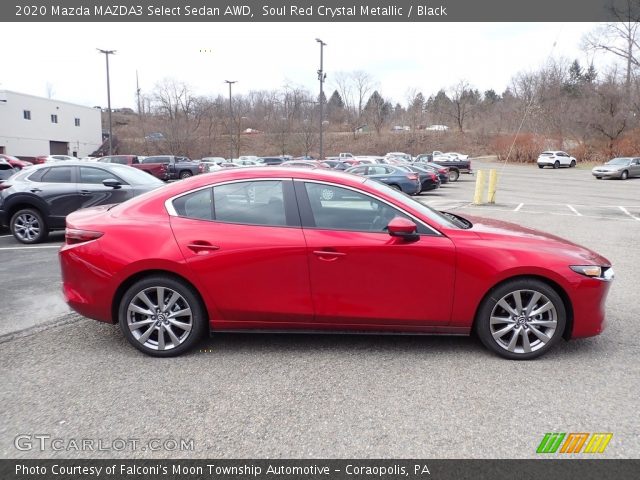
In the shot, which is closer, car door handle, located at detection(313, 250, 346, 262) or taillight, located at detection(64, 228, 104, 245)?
car door handle, located at detection(313, 250, 346, 262)

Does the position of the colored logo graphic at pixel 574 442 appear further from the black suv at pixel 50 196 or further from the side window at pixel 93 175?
the side window at pixel 93 175

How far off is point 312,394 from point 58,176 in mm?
8111

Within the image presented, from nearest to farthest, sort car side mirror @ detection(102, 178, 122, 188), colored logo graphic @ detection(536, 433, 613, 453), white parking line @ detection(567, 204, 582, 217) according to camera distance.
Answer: colored logo graphic @ detection(536, 433, 613, 453) → car side mirror @ detection(102, 178, 122, 188) → white parking line @ detection(567, 204, 582, 217)

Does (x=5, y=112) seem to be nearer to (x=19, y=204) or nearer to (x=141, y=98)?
(x=141, y=98)

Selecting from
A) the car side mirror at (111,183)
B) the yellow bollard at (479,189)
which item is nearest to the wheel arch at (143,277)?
the car side mirror at (111,183)

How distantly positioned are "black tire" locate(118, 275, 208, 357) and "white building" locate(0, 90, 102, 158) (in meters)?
59.7

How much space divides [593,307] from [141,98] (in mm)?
84328

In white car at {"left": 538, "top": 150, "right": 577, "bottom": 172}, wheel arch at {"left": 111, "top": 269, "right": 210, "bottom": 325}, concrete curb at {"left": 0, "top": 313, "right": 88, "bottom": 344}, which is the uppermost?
white car at {"left": 538, "top": 150, "right": 577, "bottom": 172}

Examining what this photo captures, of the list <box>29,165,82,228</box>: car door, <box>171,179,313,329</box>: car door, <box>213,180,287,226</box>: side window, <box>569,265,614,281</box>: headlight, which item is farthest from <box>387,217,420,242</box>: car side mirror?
<box>29,165,82,228</box>: car door

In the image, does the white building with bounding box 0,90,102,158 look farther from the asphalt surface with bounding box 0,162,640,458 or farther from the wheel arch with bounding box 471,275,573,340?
the wheel arch with bounding box 471,275,573,340

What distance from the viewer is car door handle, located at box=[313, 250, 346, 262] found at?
3.81m

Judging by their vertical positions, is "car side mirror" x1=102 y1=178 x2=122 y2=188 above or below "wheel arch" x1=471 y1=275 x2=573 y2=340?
above

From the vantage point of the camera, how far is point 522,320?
388 cm

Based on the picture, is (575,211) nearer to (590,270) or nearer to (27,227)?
(590,270)
